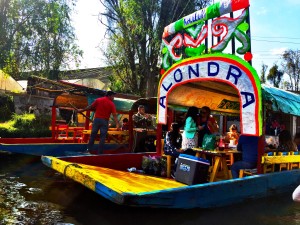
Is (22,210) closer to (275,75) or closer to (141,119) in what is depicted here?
(141,119)

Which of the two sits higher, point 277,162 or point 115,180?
point 277,162

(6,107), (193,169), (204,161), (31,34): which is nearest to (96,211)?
(193,169)

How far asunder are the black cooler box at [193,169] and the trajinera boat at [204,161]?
17 millimetres

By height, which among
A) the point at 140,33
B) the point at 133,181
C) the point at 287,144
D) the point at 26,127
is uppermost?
the point at 140,33

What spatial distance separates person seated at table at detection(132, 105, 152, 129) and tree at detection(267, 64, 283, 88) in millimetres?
29503

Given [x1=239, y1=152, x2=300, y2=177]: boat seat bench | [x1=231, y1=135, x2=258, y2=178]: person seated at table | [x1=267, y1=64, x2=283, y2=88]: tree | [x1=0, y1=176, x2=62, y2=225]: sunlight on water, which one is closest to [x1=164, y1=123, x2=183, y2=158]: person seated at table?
[x1=231, y1=135, x2=258, y2=178]: person seated at table

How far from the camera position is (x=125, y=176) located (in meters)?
6.50

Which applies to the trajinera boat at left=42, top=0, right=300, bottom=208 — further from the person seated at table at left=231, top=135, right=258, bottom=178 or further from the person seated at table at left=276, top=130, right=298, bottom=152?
the person seated at table at left=276, top=130, right=298, bottom=152

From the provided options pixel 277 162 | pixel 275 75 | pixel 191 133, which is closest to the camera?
pixel 277 162

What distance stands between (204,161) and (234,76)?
1.68 metres

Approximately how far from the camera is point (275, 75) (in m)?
36.4

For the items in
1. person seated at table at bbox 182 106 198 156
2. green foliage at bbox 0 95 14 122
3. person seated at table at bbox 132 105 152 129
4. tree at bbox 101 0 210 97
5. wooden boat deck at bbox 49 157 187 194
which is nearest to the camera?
wooden boat deck at bbox 49 157 187 194

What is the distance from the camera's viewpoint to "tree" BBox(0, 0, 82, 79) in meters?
12.0

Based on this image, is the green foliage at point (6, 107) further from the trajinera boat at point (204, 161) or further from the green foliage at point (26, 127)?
the trajinera boat at point (204, 161)
